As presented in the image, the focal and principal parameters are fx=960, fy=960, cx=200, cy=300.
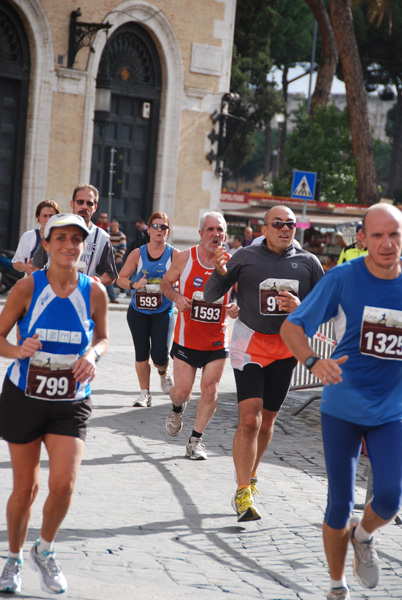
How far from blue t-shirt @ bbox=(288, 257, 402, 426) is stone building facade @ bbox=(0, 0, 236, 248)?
1740cm

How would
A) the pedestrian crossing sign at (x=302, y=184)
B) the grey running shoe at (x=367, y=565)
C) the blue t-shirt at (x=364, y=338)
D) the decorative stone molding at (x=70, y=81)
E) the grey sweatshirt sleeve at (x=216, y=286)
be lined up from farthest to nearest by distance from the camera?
the decorative stone molding at (x=70, y=81) < the pedestrian crossing sign at (x=302, y=184) < the grey sweatshirt sleeve at (x=216, y=286) < the grey running shoe at (x=367, y=565) < the blue t-shirt at (x=364, y=338)

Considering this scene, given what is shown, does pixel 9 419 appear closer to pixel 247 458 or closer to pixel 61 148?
pixel 247 458

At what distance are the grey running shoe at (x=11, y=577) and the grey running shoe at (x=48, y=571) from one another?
62 millimetres

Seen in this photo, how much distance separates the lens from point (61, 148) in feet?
70.1

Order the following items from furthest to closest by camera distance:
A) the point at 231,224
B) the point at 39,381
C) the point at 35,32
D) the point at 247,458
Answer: the point at 231,224
the point at 35,32
the point at 247,458
the point at 39,381

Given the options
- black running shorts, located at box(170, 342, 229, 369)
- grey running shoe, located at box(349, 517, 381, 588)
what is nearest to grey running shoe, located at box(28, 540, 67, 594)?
grey running shoe, located at box(349, 517, 381, 588)

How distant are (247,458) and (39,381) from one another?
2.00 metres

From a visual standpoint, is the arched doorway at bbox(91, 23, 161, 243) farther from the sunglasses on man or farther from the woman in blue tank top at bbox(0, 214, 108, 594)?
the woman in blue tank top at bbox(0, 214, 108, 594)

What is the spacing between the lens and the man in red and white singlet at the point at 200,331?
7.36 meters

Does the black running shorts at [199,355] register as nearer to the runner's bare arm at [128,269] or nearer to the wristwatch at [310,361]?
the runner's bare arm at [128,269]

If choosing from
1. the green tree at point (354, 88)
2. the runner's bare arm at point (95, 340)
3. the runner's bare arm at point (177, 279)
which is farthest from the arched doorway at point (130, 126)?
the runner's bare arm at point (95, 340)

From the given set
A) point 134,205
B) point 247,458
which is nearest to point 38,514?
point 247,458

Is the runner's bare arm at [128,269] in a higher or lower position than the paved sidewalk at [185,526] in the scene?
higher

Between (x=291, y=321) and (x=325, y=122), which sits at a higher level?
(x=325, y=122)
